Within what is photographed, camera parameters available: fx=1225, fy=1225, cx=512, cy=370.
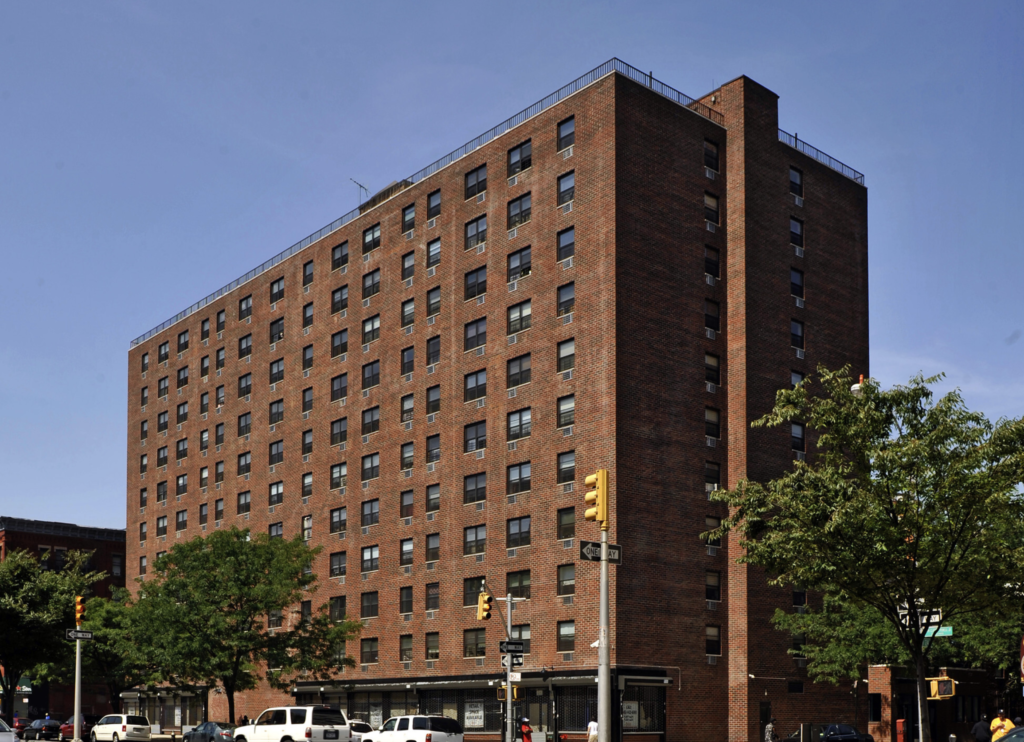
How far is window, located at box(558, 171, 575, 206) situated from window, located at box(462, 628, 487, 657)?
75.4ft

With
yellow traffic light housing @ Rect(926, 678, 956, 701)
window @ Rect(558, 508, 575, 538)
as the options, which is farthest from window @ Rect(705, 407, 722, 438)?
yellow traffic light housing @ Rect(926, 678, 956, 701)

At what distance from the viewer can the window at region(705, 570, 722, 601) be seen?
204 ft

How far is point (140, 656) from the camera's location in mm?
62844

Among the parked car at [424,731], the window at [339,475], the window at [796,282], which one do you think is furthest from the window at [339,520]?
the window at [796,282]

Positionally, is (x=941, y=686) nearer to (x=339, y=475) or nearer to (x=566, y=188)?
(x=566, y=188)

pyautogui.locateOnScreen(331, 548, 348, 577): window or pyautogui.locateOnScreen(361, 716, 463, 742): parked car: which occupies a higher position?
pyautogui.locateOnScreen(331, 548, 348, 577): window

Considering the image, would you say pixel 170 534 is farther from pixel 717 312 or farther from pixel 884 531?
pixel 884 531

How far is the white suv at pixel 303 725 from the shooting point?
48031mm

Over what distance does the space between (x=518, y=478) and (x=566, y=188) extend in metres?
15.3

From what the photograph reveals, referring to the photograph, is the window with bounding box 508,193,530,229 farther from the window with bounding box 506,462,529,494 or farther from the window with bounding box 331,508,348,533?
the window with bounding box 331,508,348,533

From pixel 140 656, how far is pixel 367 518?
16.5 meters

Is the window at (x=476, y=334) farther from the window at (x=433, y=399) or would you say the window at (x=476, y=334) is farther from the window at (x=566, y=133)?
the window at (x=566, y=133)

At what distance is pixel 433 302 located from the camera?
235ft

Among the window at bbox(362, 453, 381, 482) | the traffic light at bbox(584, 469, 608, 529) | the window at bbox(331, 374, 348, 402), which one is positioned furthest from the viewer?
the window at bbox(331, 374, 348, 402)
